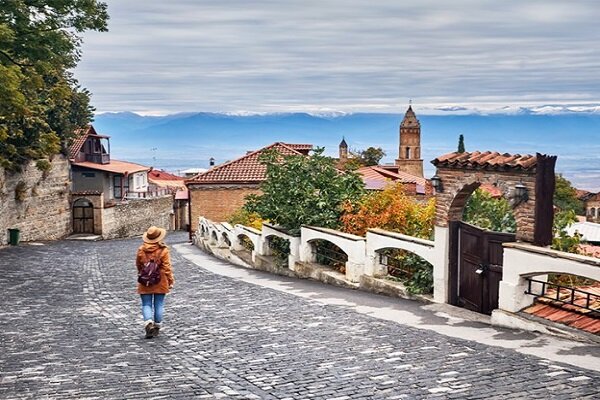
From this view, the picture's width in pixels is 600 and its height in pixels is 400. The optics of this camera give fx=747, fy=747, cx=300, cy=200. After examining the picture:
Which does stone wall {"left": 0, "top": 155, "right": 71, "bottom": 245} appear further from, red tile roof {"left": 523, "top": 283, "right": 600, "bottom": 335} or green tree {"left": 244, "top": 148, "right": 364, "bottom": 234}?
red tile roof {"left": 523, "top": 283, "right": 600, "bottom": 335}

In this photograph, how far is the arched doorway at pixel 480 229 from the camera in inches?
413

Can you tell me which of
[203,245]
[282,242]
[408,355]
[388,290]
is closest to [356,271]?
[388,290]

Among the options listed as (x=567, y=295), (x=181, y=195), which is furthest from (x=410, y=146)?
(x=567, y=295)

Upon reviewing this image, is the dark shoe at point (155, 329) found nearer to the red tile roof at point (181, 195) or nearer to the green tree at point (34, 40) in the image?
the green tree at point (34, 40)

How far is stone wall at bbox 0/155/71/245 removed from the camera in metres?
35.7

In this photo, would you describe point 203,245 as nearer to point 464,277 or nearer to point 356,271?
point 356,271

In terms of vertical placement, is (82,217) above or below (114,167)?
below

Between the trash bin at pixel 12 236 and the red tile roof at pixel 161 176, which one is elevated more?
the red tile roof at pixel 161 176

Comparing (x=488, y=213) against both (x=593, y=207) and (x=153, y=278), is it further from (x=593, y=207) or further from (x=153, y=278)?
(x=593, y=207)

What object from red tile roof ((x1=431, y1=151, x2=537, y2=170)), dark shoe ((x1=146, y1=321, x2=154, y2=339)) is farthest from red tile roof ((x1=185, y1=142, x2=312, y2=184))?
dark shoe ((x1=146, y1=321, x2=154, y2=339))

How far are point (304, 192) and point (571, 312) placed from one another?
907cm

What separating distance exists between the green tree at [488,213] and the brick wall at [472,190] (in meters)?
1.10

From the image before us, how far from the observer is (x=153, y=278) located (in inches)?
403

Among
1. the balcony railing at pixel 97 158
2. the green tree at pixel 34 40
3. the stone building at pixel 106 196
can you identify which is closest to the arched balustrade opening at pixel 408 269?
the green tree at pixel 34 40
